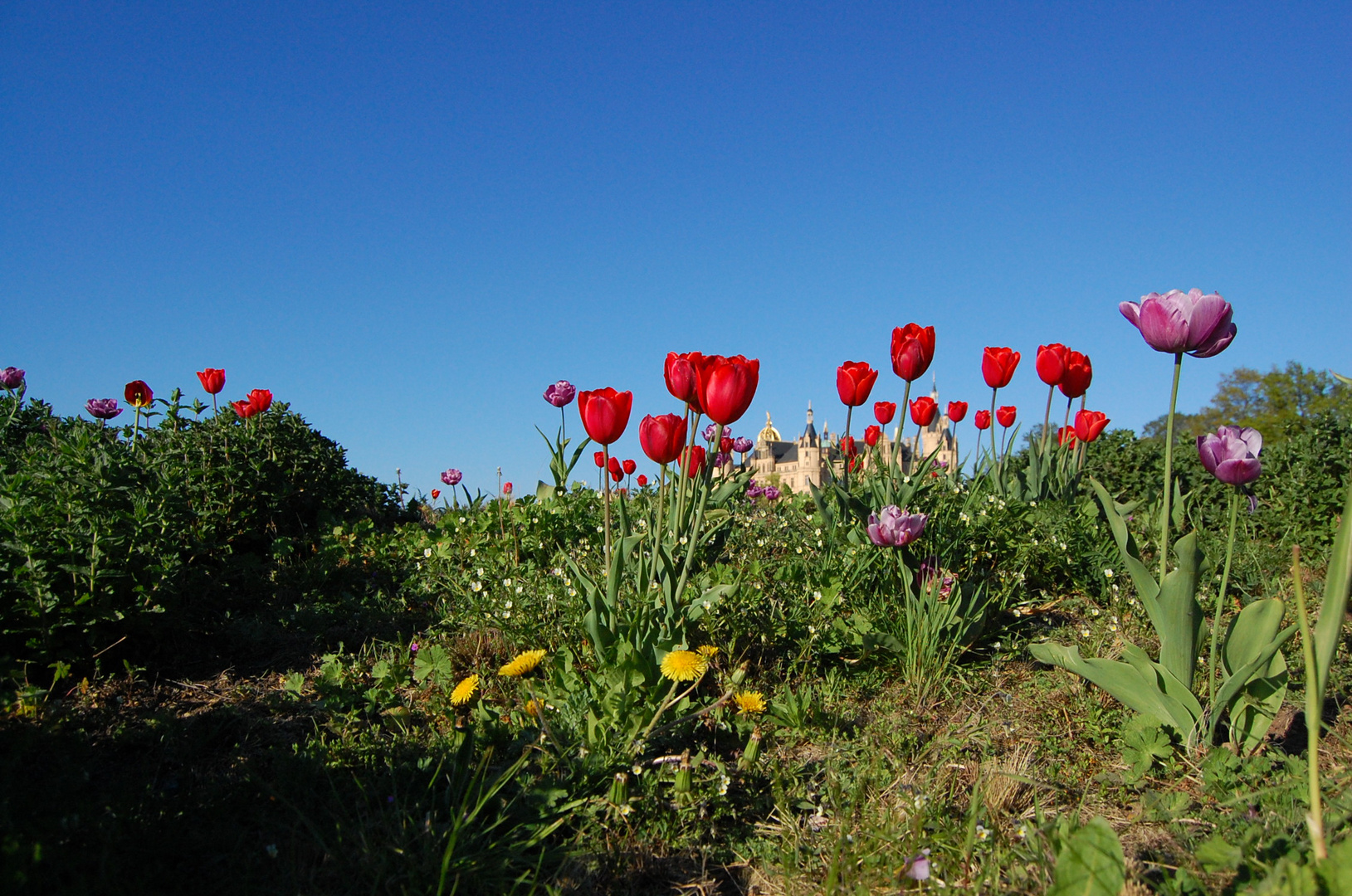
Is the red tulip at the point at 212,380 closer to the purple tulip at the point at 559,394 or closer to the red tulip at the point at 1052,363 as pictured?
the purple tulip at the point at 559,394

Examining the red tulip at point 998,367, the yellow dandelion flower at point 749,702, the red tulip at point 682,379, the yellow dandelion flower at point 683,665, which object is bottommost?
the yellow dandelion flower at point 749,702

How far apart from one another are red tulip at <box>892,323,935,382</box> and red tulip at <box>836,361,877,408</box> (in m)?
0.30

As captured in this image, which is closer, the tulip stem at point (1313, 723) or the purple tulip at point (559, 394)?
the tulip stem at point (1313, 723)

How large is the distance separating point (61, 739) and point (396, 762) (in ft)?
3.13

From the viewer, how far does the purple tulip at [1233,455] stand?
241cm

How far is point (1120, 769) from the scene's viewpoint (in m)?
2.69

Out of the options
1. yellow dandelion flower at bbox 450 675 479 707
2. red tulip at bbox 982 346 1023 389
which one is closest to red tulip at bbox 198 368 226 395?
yellow dandelion flower at bbox 450 675 479 707

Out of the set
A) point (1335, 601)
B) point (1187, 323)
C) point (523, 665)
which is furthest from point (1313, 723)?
point (523, 665)

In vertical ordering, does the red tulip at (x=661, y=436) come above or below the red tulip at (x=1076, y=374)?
below

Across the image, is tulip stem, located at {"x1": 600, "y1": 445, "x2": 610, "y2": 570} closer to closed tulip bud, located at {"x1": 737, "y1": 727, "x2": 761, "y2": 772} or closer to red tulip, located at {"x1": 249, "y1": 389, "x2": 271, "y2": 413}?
→ closed tulip bud, located at {"x1": 737, "y1": 727, "x2": 761, "y2": 772}

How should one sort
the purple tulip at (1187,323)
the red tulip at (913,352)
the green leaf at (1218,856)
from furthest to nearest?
1. the red tulip at (913,352)
2. the purple tulip at (1187,323)
3. the green leaf at (1218,856)

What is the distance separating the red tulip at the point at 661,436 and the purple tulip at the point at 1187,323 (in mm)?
1499

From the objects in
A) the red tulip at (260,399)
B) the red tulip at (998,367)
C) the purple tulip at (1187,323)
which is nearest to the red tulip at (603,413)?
the purple tulip at (1187,323)

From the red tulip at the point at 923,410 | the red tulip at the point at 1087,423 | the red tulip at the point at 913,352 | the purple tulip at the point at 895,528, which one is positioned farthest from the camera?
the red tulip at the point at 923,410
